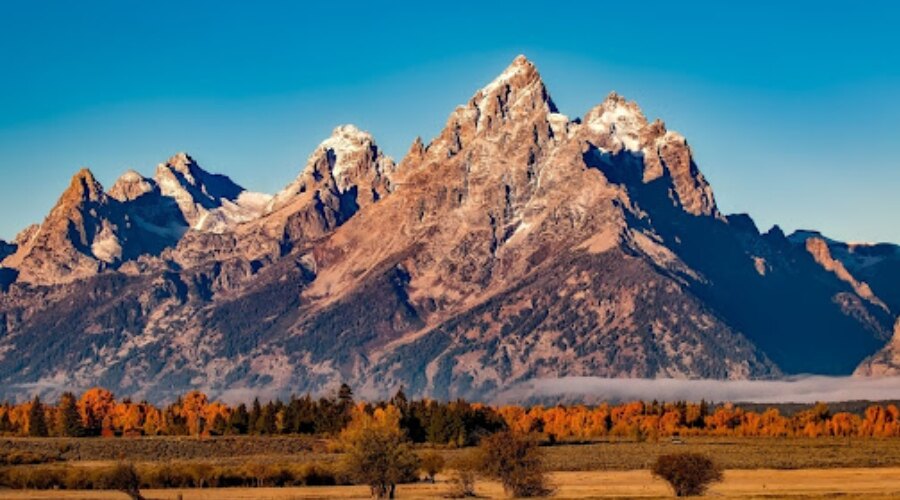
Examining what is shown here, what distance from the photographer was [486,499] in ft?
656

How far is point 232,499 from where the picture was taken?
197375 millimetres

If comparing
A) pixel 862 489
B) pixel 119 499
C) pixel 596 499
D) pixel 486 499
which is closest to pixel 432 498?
pixel 486 499

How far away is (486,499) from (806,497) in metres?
40.7

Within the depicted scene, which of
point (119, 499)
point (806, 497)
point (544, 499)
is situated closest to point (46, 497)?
point (119, 499)

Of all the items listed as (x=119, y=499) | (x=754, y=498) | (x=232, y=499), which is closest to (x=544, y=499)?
(x=754, y=498)

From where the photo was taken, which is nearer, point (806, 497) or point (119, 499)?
point (806, 497)

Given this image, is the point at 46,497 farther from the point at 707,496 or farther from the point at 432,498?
the point at 707,496

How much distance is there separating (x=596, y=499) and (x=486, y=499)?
19.9 meters

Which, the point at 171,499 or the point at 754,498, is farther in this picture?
the point at 171,499

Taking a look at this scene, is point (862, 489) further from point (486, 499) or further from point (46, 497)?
point (46, 497)

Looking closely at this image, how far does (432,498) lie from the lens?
19962 centimetres

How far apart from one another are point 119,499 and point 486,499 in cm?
4543

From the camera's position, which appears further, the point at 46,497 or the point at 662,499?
the point at 46,497

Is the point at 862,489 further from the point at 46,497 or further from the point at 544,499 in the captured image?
the point at 46,497
